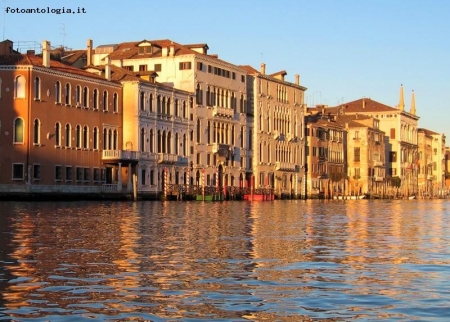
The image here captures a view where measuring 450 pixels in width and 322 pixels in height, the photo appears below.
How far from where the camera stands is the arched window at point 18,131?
190 feet

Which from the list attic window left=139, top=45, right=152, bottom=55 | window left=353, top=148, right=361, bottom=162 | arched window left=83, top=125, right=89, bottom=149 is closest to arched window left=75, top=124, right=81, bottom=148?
arched window left=83, top=125, right=89, bottom=149

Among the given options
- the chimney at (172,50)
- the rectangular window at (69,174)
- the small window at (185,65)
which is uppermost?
the chimney at (172,50)

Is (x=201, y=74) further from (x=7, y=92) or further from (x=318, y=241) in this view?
(x=318, y=241)

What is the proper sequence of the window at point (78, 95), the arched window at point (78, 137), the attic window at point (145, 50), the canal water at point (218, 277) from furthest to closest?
the attic window at point (145, 50) → the window at point (78, 95) → the arched window at point (78, 137) → the canal water at point (218, 277)

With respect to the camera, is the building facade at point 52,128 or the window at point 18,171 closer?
the window at point 18,171

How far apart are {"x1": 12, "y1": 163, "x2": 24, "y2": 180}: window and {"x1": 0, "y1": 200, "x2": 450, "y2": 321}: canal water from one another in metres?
A: 32.6

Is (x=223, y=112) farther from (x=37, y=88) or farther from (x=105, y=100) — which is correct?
(x=37, y=88)

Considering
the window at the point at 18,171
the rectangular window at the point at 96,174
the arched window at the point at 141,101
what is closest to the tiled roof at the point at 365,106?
the arched window at the point at 141,101

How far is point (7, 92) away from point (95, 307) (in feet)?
161

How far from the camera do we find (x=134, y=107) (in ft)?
227

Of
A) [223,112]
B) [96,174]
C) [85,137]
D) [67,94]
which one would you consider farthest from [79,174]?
[223,112]

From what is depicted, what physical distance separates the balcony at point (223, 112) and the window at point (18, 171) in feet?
92.6

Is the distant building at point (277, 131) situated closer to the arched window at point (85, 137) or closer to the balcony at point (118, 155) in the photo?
the balcony at point (118, 155)

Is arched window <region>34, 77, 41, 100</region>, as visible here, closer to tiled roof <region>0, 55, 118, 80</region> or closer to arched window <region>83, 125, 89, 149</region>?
tiled roof <region>0, 55, 118, 80</region>
